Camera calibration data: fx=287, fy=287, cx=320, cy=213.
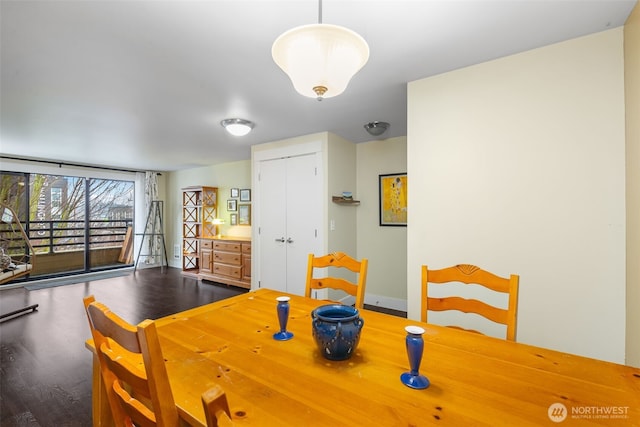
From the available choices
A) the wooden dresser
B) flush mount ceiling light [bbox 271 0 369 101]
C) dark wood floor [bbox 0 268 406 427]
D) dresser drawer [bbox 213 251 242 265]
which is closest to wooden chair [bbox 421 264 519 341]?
flush mount ceiling light [bbox 271 0 369 101]

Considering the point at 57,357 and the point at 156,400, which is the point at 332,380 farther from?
the point at 57,357

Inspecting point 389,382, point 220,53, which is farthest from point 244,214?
point 389,382

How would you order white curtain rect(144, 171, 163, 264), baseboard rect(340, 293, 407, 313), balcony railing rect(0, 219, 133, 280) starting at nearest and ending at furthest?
baseboard rect(340, 293, 407, 313), balcony railing rect(0, 219, 133, 280), white curtain rect(144, 171, 163, 264)

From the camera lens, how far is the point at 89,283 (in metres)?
5.07

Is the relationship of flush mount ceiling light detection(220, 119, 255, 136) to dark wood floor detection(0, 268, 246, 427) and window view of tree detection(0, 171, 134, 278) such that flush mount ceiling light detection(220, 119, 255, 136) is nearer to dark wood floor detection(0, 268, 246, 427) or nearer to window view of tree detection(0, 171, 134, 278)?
dark wood floor detection(0, 268, 246, 427)

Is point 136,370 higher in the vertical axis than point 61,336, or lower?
higher

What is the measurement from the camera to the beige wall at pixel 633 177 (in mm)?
1477

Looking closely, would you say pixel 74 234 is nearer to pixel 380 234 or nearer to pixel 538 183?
pixel 380 234

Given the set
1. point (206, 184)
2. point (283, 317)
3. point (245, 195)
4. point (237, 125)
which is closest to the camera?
point (283, 317)

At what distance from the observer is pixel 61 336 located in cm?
294

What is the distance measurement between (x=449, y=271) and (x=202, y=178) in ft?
19.4

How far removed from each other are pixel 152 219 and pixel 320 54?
667cm

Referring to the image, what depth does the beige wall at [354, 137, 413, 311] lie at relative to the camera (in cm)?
384

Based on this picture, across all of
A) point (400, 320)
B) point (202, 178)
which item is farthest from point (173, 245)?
point (400, 320)
